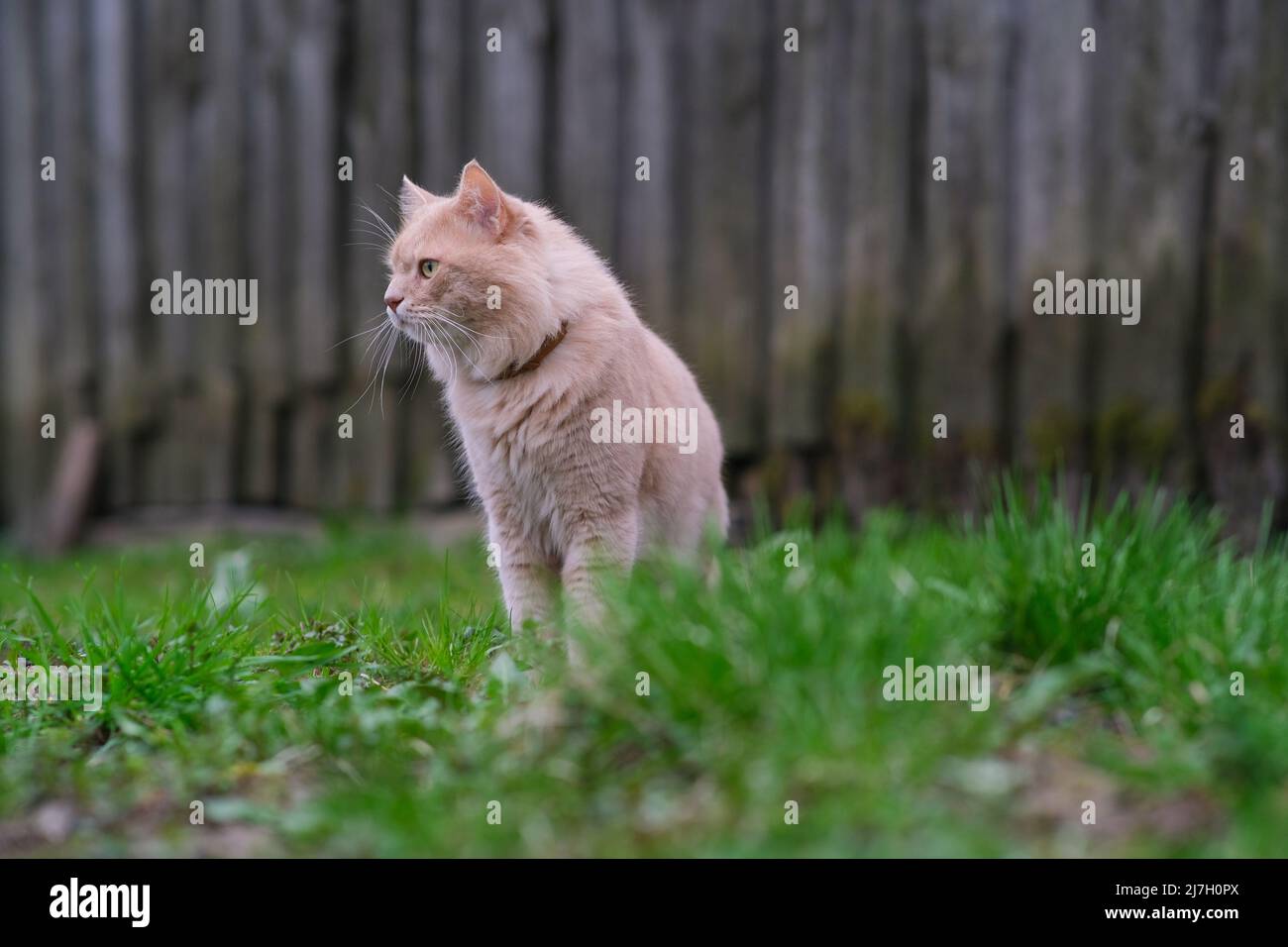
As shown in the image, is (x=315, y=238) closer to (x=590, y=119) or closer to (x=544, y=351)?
(x=590, y=119)

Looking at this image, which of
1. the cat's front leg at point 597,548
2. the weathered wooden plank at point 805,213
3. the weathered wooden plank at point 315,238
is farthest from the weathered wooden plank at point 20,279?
the cat's front leg at point 597,548

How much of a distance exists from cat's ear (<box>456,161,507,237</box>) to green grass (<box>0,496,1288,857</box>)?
3.77 ft

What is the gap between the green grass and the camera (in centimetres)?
216

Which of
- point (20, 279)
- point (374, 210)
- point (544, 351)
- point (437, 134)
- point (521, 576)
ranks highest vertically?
point (437, 134)

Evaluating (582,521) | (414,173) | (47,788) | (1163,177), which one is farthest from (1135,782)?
(414,173)

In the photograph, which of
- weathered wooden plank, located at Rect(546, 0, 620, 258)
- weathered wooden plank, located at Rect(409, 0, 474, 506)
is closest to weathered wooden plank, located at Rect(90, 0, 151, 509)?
weathered wooden plank, located at Rect(409, 0, 474, 506)

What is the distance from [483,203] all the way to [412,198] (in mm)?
503

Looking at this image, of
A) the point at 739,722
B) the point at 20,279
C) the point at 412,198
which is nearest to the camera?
the point at 739,722

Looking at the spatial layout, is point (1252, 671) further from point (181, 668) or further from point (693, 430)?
point (181, 668)

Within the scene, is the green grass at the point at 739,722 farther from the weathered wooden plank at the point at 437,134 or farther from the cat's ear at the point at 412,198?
the weathered wooden plank at the point at 437,134

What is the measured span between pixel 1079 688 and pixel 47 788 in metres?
2.23

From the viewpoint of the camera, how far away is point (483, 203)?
3.61 metres

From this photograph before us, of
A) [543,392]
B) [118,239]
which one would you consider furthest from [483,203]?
[118,239]

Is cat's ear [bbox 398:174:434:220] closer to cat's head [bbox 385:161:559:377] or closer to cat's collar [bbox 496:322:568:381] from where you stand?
cat's head [bbox 385:161:559:377]
